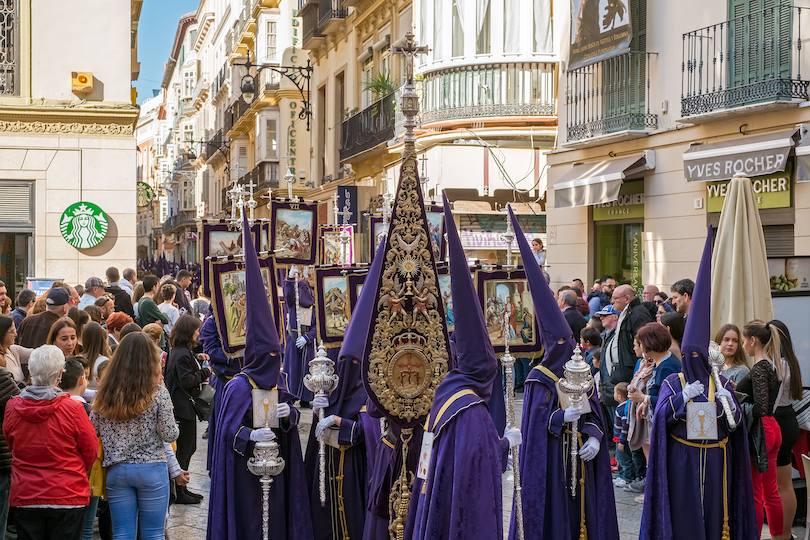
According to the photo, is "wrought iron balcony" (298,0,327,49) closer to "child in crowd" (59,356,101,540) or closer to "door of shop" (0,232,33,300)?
"door of shop" (0,232,33,300)

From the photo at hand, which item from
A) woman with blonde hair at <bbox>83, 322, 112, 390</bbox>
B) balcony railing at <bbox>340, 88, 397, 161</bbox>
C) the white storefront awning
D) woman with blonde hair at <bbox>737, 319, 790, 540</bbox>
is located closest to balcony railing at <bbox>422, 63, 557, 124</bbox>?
balcony railing at <bbox>340, 88, 397, 161</bbox>

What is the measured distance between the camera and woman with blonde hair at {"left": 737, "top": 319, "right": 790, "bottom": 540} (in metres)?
6.09

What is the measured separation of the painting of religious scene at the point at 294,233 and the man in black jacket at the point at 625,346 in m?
2.95

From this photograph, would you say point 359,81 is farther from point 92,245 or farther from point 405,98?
point 405,98

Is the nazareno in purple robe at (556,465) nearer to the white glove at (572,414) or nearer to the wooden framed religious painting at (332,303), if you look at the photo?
the white glove at (572,414)

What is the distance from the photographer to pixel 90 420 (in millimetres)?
5438

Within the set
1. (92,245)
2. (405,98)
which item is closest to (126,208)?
(92,245)

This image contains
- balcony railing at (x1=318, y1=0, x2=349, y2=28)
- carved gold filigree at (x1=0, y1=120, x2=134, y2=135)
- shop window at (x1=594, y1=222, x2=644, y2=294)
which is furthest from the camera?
balcony railing at (x1=318, y1=0, x2=349, y2=28)

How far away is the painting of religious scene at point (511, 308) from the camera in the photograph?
255 inches

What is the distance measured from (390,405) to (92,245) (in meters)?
10.9

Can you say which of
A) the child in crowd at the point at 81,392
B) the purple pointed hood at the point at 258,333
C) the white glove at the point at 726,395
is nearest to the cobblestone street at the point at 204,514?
the child in crowd at the point at 81,392

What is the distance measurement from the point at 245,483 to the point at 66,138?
1011 cm

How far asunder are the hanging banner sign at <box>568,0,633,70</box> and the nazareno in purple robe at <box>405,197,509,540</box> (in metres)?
10.6

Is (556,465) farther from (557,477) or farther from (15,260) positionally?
(15,260)
